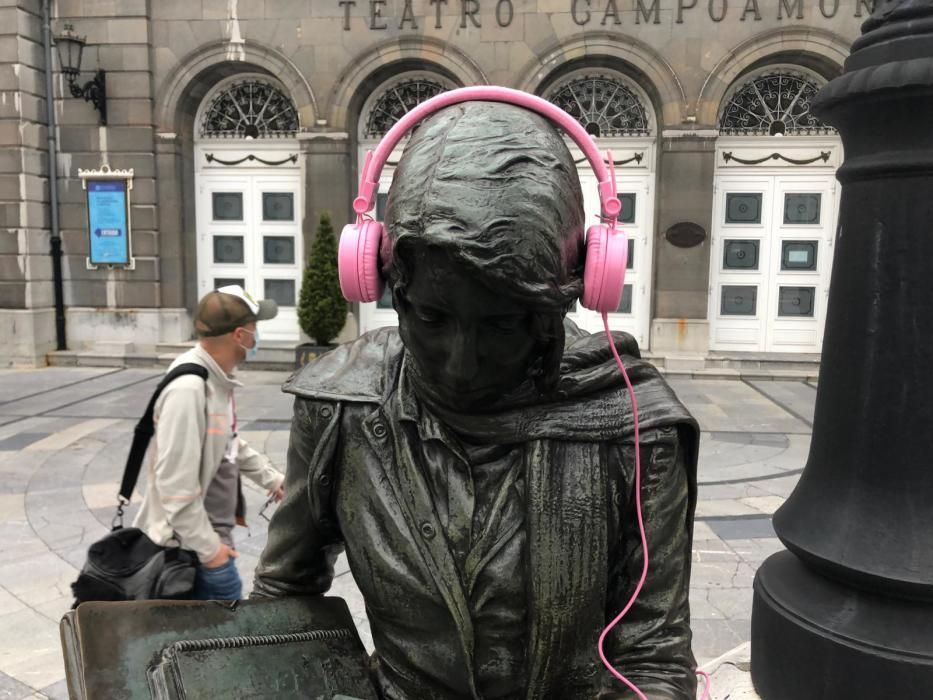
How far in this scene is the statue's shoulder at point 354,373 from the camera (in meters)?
1.23

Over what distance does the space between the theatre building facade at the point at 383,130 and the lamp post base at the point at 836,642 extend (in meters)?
9.17

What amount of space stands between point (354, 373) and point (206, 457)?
195 cm

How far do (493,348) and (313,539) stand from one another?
0.59m

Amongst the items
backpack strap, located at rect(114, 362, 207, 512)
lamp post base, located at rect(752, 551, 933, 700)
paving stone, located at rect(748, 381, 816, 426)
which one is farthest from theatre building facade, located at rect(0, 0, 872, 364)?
lamp post base, located at rect(752, 551, 933, 700)

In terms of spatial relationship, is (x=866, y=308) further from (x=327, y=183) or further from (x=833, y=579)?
(x=327, y=183)

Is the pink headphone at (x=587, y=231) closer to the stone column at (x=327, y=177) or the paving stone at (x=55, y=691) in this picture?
the paving stone at (x=55, y=691)

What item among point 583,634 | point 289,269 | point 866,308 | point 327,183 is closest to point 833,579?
point 866,308

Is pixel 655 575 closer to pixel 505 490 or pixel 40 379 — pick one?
pixel 505 490

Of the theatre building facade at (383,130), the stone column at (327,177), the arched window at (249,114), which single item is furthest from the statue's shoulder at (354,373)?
the arched window at (249,114)

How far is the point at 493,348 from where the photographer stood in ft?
3.32

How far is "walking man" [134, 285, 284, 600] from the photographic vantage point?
2867mm

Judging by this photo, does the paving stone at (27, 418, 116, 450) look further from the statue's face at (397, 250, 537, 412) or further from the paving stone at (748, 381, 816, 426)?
the paving stone at (748, 381, 816, 426)

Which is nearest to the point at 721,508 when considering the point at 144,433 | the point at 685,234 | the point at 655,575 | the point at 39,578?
the point at 144,433

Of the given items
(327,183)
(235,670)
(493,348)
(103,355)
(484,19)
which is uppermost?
(484,19)
